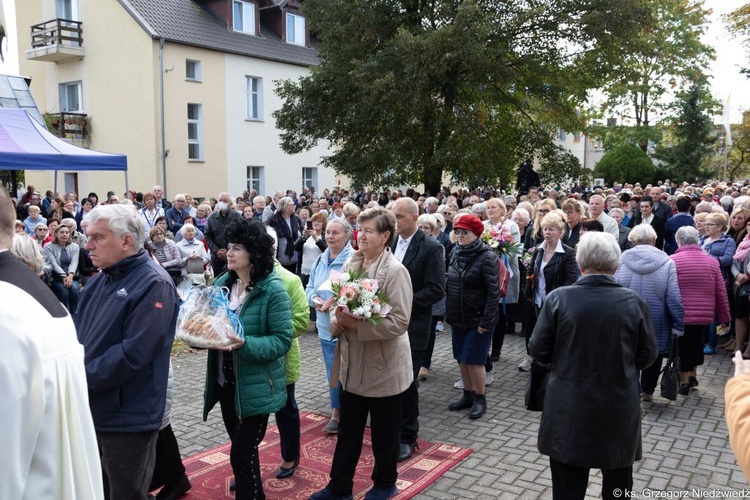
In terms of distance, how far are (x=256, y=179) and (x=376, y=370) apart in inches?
982

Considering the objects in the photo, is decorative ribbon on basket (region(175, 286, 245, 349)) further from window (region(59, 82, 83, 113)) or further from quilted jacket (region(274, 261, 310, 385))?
window (region(59, 82, 83, 113))

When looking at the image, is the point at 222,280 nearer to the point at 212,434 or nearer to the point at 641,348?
the point at 212,434

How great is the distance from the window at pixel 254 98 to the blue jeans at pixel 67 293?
18.0 meters

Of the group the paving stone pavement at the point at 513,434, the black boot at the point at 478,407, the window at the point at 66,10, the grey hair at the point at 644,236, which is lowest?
the paving stone pavement at the point at 513,434

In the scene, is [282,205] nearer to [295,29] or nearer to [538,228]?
[538,228]

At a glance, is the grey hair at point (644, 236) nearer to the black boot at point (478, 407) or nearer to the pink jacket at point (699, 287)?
the pink jacket at point (699, 287)

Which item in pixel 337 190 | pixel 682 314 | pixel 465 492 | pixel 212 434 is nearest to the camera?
pixel 465 492

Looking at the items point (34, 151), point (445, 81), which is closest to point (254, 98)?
point (445, 81)

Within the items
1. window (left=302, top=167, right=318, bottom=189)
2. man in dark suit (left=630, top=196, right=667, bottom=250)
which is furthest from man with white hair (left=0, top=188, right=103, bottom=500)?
window (left=302, top=167, right=318, bottom=189)

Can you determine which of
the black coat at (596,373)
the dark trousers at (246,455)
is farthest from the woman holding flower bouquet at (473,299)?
the dark trousers at (246,455)

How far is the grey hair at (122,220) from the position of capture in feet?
11.3

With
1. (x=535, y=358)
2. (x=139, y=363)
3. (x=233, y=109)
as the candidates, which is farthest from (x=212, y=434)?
(x=233, y=109)

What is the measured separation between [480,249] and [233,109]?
22.3 metres

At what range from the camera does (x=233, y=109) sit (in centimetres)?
2672
